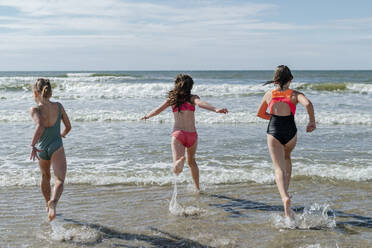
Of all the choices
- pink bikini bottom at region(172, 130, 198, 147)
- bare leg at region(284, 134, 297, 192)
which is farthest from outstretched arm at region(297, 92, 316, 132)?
pink bikini bottom at region(172, 130, 198, 147)

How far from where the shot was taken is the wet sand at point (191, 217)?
13.8 feet

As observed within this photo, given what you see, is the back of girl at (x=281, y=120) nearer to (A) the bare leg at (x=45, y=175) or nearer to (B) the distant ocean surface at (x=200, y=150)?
(B) the distant ocean surface at (x=200, y=150)

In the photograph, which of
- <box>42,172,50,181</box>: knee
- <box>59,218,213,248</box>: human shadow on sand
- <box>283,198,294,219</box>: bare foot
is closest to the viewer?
<box>59,218,213,248</box>: human shadow on sand

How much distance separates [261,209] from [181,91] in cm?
193

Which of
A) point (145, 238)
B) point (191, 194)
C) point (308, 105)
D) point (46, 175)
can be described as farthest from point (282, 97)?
point (46, 175)

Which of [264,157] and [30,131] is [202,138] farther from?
[30,131]

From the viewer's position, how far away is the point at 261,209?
17.2 feet

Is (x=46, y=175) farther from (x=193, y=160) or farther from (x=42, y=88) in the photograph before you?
(x=193, y=160)

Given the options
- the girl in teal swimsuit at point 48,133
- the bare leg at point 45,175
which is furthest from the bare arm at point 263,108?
the bare leg at point 45,175

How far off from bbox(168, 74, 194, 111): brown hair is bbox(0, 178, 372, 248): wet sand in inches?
57.3

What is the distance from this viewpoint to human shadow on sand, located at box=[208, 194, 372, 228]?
15.5ft

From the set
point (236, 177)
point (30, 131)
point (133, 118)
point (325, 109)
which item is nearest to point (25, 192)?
point (236, 177)

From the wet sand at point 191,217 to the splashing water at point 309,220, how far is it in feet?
0.04

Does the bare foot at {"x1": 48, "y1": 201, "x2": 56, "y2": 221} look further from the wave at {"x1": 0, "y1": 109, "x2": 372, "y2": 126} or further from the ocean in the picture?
the wave at {"x1": 0, "y1": 109, "x2": 372, "y2": 126}
